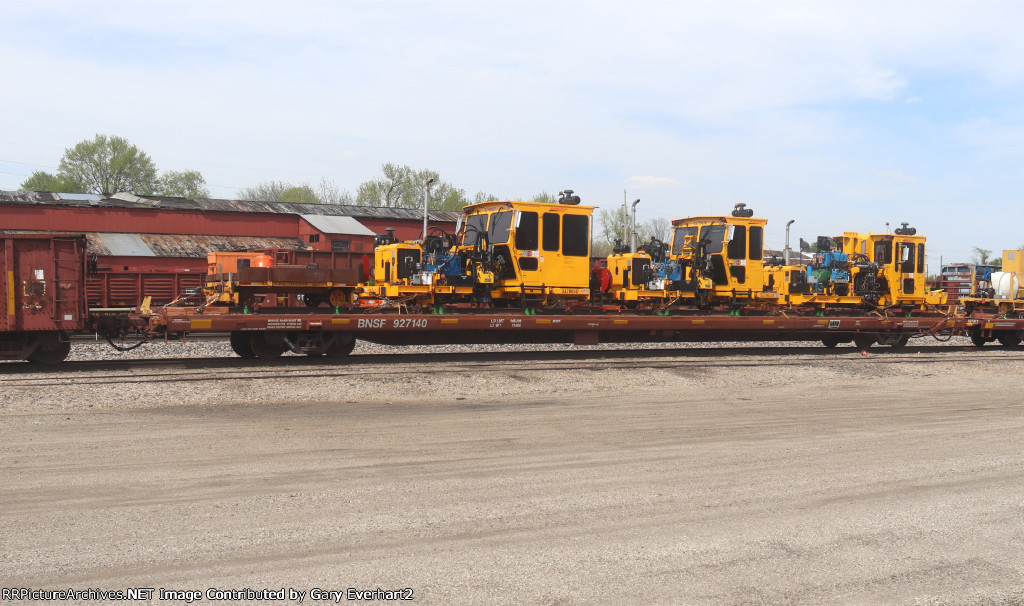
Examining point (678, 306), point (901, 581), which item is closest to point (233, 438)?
point (901, 581)

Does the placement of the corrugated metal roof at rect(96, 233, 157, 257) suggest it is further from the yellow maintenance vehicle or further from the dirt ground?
the dirt ground

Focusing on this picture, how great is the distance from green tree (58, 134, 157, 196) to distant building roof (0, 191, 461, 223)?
3329cm

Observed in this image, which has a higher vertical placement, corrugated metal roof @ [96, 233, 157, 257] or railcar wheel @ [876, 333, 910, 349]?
corrugated metal roof @ [96, 233, 157, 257]

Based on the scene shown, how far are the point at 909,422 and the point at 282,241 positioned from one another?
37.3 metres

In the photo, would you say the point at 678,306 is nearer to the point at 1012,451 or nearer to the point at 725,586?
the point at 1012,451

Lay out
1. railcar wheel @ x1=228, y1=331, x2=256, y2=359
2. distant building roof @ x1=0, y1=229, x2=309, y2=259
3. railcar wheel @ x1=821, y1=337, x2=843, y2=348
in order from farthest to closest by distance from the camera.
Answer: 1. distant building roof @ x1=0, y1=229, x2=309, y2=259
2. railcar wheel @ x1=821, y1=337, x2=843, y2=348
3. railcar wheel @ x1=228, y1=331, x2=256, y2=359

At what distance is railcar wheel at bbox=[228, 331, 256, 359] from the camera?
1596cm

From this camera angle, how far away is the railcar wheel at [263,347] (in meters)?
15.7

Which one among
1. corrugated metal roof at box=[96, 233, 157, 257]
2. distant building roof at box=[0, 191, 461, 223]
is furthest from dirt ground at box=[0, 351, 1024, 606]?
distant building roof at box=[0, 191, 461, 223]

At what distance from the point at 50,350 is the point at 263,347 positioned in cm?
348

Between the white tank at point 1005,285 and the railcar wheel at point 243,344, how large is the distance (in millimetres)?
21268

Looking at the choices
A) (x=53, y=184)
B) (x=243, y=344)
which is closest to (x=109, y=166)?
(x=53, y=184)

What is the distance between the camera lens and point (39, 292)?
44.8ft

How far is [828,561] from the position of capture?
534 centimetres
